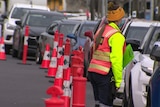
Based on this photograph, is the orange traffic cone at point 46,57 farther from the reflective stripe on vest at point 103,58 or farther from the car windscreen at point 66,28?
the reflective stripe on vest at point 103,58

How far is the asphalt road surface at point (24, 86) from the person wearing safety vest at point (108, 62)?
3618mm

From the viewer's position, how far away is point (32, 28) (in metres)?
23.8

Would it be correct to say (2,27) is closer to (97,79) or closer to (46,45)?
(46,45)

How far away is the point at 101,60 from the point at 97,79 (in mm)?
243

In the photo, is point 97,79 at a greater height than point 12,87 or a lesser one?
greater

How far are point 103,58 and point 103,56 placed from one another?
2cm

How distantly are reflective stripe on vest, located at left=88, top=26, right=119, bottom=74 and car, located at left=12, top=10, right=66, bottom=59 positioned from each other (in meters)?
14.8

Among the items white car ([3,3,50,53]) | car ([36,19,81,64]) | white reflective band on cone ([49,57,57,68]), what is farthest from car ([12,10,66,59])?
white reflective band on cone ([49,57,57,68])

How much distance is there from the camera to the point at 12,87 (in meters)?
14.7

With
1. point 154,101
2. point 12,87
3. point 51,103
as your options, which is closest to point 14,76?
point 12,87

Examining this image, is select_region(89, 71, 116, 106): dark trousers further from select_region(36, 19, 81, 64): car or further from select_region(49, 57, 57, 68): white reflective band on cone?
select_region(36, 19, 81, 64): car

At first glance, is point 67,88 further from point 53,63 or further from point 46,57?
point 46,57

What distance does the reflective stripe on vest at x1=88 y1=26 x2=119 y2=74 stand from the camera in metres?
8.59

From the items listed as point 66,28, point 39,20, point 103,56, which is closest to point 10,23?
point 39,20
